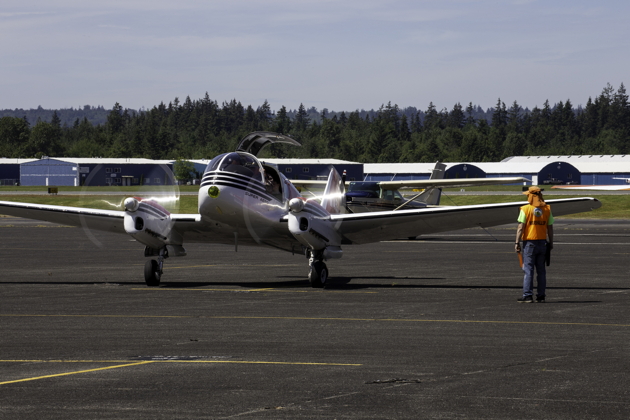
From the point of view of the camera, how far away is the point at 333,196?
2275cm

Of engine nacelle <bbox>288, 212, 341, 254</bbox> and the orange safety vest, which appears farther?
engine nacelle <bbox>288, 212, 341, 254</bbox>

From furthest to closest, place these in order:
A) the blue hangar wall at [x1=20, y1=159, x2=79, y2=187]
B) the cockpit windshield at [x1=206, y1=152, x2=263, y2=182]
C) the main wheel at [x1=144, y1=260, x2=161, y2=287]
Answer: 1. the blue hangar wall at [x1=20, y1=159, x2=79, y2=187]
2. the main wheel at [x1=144, y1=260, x2=161, y2=287]
3. the cockpit windshield at [x1=206, y1=152, x2=263, y2=182]

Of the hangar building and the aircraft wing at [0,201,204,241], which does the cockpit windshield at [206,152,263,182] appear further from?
the hangar building

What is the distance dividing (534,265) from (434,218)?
3.83 m

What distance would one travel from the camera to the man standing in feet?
55.3

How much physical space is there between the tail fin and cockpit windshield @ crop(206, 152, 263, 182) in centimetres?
323

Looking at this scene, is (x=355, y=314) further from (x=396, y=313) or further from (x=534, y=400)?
(x=534, y=400)

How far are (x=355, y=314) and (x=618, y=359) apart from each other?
554cm

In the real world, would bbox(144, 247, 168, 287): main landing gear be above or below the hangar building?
below

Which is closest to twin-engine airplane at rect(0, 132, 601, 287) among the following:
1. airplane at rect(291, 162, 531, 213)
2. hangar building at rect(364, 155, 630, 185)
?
airplane at rect(291, 162, 531, 213)

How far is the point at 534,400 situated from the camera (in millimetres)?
8297

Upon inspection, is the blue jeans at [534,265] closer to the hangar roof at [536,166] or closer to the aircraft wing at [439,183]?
the aircraft wing at [439,183]

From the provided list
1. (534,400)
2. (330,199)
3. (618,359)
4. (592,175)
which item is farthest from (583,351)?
(592,175)

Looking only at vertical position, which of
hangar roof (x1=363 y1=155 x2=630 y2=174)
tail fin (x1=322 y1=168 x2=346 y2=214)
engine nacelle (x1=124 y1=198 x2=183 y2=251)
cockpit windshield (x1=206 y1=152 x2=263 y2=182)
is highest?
hangar roof (x1=363 y1=155 x2=630 y2=174)
